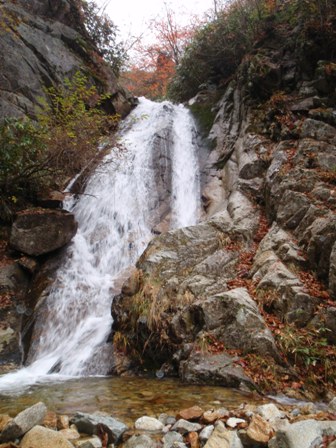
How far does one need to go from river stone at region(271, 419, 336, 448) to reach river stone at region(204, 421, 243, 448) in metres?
0.31

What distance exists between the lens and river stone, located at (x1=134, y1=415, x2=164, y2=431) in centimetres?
311

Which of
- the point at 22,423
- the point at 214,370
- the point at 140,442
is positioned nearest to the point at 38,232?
the point at 214,370

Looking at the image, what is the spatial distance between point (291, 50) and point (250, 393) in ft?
37.6

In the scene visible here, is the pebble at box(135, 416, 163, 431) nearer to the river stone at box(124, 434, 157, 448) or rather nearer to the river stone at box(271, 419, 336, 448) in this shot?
the river stone at box(124, 434, 157, 448)

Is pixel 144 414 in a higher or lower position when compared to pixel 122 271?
lower

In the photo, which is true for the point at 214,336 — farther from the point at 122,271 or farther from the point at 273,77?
the point at 273,77

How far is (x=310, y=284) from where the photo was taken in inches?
218

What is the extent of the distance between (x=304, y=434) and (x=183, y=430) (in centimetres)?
111

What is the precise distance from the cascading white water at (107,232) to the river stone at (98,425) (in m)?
2.58

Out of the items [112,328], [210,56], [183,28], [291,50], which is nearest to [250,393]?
[112,328]

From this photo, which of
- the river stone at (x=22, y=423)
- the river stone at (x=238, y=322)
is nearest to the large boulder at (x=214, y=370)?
the river stone at (x=238, y=322)

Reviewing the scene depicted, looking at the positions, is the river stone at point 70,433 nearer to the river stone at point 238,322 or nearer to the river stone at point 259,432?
the river stone at point 259,432

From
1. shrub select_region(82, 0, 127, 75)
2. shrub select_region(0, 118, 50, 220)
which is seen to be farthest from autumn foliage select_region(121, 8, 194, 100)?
shrub select_region(0, 118, 50, 220)

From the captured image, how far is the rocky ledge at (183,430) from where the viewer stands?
2436mm
